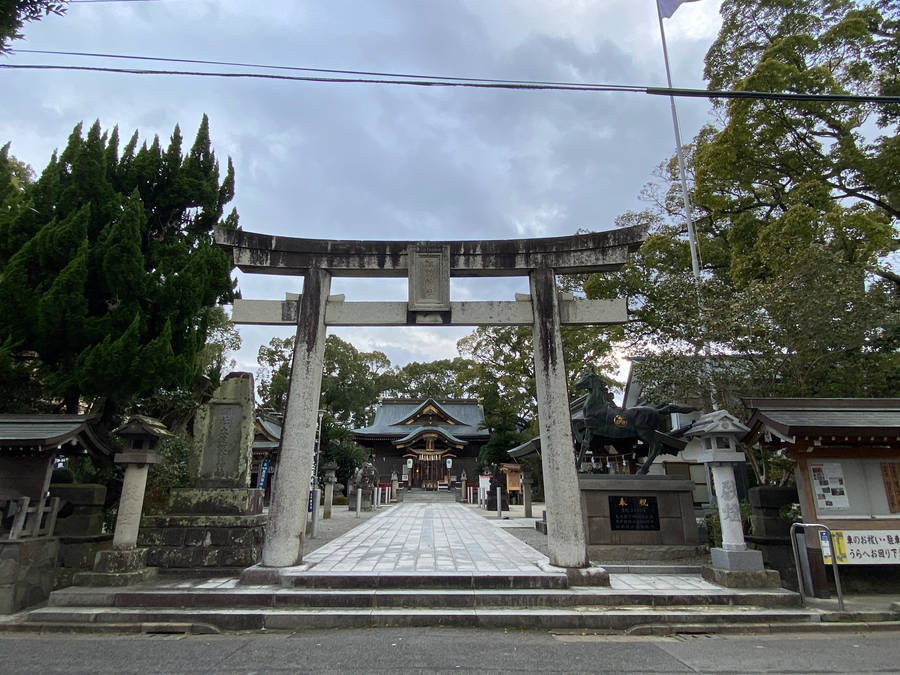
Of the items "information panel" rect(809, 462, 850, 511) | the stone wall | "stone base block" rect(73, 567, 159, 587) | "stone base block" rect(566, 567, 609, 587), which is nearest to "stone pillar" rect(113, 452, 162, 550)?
"stone base block" rect(73, 567, 159, 587)

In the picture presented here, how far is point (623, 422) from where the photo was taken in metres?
10.1

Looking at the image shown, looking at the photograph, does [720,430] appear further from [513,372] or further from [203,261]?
[513,372]

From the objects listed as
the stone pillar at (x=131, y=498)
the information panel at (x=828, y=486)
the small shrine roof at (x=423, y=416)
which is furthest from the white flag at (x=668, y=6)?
the small shrine roof at (x=423, y=416)

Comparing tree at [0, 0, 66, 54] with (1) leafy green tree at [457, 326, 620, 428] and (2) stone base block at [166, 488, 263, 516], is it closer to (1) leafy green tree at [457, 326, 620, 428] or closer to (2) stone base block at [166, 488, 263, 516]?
(2) stone base block at [166, 488, 263, 516]

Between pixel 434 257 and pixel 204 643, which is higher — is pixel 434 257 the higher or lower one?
the higher one

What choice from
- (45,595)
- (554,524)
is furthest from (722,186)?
(45,595)

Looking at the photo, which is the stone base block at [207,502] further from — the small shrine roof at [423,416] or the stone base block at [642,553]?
the small shrine roof at [423,416]

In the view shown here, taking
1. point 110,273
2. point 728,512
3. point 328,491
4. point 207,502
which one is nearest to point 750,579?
point 728,512

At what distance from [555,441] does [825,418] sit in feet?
13.4

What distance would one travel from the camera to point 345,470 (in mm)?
28031

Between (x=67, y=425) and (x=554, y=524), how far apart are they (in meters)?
7.45

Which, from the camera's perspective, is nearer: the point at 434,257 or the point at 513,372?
the point at 434,257

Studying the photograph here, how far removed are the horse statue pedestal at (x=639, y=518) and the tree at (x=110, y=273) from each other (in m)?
8.29

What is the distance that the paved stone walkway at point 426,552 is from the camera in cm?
738
